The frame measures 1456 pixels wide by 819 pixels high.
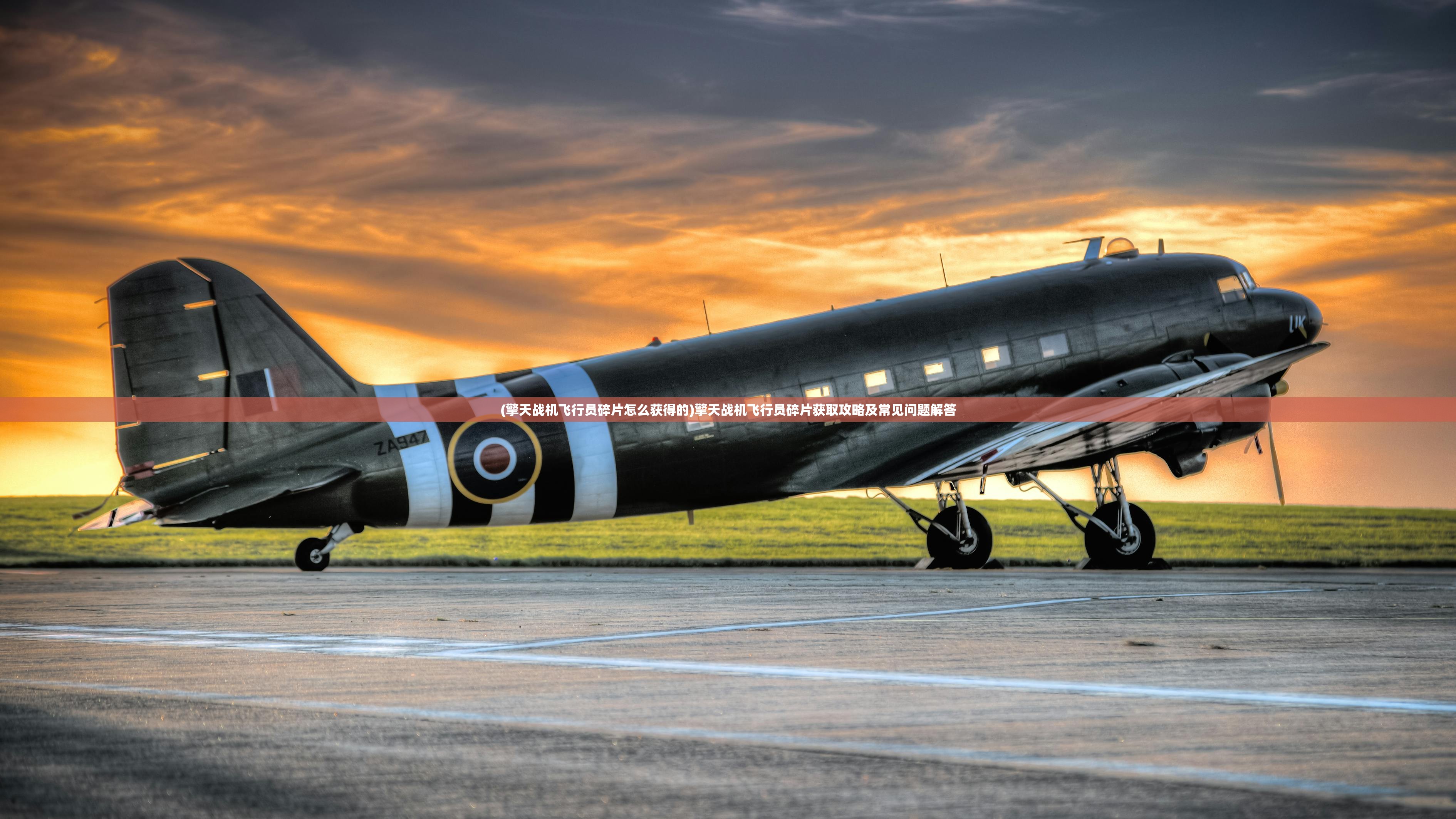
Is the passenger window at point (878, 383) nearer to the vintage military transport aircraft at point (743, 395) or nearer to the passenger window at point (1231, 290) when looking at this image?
the vintage military transport aircraft at point (743, 395)

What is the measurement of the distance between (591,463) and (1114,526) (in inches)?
472

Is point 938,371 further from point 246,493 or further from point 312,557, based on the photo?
point 312,557

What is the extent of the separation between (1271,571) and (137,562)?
36107 mm

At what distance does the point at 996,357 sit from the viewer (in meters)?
27.9

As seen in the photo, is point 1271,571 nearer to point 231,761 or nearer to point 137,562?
point 231,761

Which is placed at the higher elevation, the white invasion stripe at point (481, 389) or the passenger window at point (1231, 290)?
the passenger window at point (1231, 290)

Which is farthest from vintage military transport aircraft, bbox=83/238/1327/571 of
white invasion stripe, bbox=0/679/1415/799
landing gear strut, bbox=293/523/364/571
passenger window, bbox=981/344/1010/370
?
white invasion stripe, bbox=0/679/1415/799

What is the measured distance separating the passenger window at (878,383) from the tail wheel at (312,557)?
1470 centimetres

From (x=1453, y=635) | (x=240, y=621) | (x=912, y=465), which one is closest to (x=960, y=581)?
(x=912, y=465)

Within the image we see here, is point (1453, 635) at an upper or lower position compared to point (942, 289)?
lower

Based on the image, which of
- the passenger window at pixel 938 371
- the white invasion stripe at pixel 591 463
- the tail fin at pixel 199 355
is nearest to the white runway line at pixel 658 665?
the tail fin at pixel 199 355

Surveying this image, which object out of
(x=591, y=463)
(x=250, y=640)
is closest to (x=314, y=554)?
(x=591, y=463)

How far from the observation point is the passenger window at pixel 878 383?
26.9 m

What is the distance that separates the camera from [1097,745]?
7.48 m
